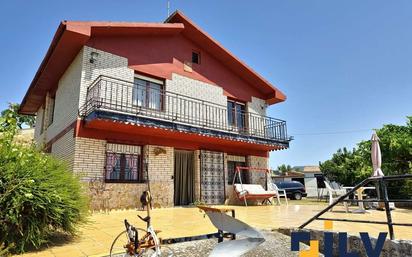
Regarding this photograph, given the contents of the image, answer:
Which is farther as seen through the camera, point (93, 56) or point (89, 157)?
point (93, 56)

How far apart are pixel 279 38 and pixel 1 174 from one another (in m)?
11.1

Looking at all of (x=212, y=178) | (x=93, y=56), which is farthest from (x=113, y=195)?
(x=93, y=56)

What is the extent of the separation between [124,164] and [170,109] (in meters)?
2.80

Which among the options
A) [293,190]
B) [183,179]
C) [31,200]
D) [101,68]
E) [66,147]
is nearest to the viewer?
[31,200]

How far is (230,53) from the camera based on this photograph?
45.0ft

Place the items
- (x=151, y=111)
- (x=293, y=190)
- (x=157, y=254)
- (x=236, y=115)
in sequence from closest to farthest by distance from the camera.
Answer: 1. (x=157, y=254)
2. (x=151, y=111)
3. (x=236, y=115)
4. (x=293, y=190)

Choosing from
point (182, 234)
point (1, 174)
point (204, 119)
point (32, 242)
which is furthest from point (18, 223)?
point (204, 119)

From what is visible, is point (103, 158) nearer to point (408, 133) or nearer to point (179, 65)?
point (179, 65)

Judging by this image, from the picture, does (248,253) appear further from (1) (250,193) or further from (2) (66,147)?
(2) (66,147)

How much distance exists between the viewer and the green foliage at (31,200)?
3951 mm

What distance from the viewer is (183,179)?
38.9 ft

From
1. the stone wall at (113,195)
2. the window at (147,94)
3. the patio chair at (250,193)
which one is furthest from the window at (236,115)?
the stone wall at (113,195)

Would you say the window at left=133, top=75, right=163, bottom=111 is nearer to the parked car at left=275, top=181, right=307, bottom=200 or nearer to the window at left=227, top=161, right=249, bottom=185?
the window at left=227, top=161, right=249, bottom=185

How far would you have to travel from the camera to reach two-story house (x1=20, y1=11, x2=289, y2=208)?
9195mm
